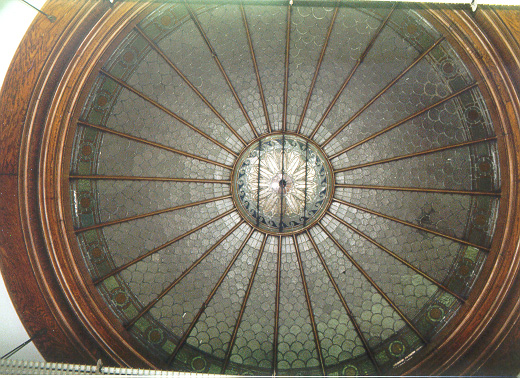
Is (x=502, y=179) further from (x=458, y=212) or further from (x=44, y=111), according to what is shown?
(x=44, y=111)

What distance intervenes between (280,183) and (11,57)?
436cm

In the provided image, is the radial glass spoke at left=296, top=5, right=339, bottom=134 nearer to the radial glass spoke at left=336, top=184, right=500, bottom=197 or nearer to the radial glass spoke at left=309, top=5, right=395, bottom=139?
the radial glass spoke at left=309, top=5, right=395, bottom=139

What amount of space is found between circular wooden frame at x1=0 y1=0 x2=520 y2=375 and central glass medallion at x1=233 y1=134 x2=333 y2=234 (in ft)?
8.84

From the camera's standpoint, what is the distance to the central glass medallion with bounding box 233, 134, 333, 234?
8.52 m

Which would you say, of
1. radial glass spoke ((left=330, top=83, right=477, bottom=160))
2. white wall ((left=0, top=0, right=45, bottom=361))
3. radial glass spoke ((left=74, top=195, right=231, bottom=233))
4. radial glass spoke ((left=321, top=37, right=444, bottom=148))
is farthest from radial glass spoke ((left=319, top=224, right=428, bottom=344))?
white wall ((left=0, top=0, right=45, bottom=361))

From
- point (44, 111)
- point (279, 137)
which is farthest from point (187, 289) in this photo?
point (44, 111)

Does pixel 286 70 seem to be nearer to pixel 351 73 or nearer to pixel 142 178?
pixel 351 73

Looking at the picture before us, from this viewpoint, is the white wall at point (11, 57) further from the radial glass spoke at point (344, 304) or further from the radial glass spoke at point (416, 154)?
the radial glass spoke at point (416, 154)

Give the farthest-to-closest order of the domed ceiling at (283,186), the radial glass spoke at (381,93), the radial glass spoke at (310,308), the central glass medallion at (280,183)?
the central glass medallion at (280,183) → the radial glass spoke at (310,308) → the domed ceiling at (283,186) → the radial glass spoke at (381,93)

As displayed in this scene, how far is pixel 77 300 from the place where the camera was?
25.1 feet

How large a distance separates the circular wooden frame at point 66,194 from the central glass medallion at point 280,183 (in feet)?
8.84

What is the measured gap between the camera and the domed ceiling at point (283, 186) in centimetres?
795

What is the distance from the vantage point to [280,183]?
849 centimetres

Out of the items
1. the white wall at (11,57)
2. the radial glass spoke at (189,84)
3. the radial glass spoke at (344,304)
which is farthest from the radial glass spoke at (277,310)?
the white wall at (11,57)
